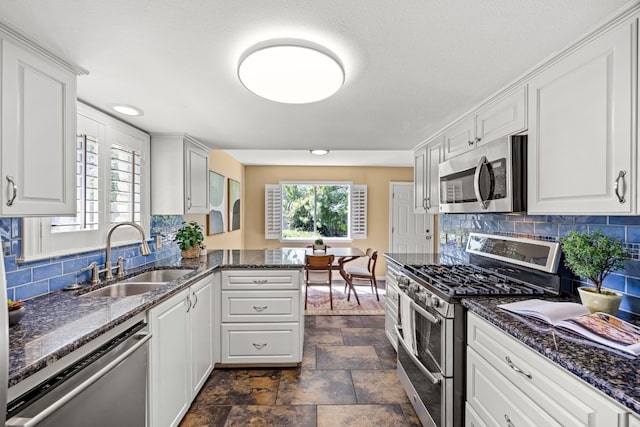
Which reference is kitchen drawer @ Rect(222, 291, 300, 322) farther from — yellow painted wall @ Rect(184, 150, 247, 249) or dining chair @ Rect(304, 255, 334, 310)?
yellow painted wall @ Rect(184, 150, 247, 249)

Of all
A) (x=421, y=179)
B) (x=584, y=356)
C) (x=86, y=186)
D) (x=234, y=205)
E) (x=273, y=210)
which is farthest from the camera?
(x=273, y=210)

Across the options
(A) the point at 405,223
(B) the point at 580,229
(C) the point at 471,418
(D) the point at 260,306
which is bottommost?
(C) the point at 471,418

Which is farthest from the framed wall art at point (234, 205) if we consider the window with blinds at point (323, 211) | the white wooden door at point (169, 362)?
the white wooden door at point (169, 362)

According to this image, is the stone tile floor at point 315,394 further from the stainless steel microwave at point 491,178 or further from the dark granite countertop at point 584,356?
the stainless steel microwave at point 491,178

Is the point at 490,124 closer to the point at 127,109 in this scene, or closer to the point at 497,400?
the point at 497,400

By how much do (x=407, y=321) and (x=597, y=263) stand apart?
1.14m

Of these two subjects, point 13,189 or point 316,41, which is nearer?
point 13,189

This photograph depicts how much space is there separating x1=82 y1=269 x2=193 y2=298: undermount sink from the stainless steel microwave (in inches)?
81.4

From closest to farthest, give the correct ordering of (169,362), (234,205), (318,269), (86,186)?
(169,362) → (86,186) → (318,269) → (234,205)

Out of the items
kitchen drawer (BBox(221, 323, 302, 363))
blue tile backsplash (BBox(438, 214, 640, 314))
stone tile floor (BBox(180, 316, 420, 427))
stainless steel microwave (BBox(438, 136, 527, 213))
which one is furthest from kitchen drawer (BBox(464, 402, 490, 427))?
kitchen drawer (BBox(221, 323, 302, 363))

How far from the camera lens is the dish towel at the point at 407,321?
6.62 ft

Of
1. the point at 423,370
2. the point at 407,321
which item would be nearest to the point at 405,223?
the point at 407,321

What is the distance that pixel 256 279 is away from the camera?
2562 millimetres

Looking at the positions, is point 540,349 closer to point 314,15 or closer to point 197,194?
point 314,15
